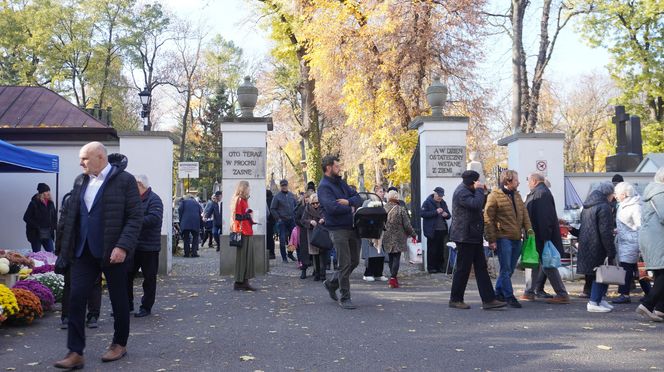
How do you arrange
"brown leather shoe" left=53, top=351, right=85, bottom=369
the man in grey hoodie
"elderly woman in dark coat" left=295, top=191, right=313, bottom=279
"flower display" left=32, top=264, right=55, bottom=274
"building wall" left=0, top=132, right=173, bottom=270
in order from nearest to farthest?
"brown leather shoe" left=53, top=351, right=85, bottom=369 → "flower display" left=32, top=264, right=55, bottom=274 → "elderly woman in dark coat" left=295, top=191, right=313, bottom=279 → "building wall" left=0, top=132, right=173, bottom=270 → the man in grey hoodie

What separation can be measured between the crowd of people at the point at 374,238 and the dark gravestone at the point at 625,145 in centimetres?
1415

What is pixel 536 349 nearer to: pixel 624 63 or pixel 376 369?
pixel 376 369

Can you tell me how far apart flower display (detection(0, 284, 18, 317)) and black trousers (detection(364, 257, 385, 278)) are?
662cm

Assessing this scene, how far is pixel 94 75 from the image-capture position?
1870 inches

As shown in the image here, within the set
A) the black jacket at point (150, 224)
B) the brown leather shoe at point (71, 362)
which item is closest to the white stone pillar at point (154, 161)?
the black jacket at point (150, 224)

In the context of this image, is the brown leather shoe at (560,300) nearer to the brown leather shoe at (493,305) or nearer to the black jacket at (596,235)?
the black jacket at (596,235)

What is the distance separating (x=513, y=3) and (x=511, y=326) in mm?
16224

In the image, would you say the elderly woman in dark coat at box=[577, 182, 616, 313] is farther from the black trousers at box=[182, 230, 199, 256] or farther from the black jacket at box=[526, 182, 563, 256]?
the black trousers at box=[182, 230, 199, 256]

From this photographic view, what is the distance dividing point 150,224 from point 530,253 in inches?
206

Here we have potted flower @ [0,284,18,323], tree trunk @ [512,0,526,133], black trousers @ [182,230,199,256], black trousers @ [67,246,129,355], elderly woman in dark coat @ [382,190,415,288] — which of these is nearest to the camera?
black trousers @ [67,246,129,355]

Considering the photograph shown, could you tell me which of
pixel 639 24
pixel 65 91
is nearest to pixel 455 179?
pixel 639 24

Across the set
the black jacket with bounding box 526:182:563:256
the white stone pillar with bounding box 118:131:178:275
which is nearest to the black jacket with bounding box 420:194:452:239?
the black jacket with bounding box 526:182:563:256

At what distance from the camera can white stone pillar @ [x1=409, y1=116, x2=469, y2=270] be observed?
14148mm

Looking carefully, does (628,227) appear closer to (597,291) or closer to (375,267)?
(597,291)
